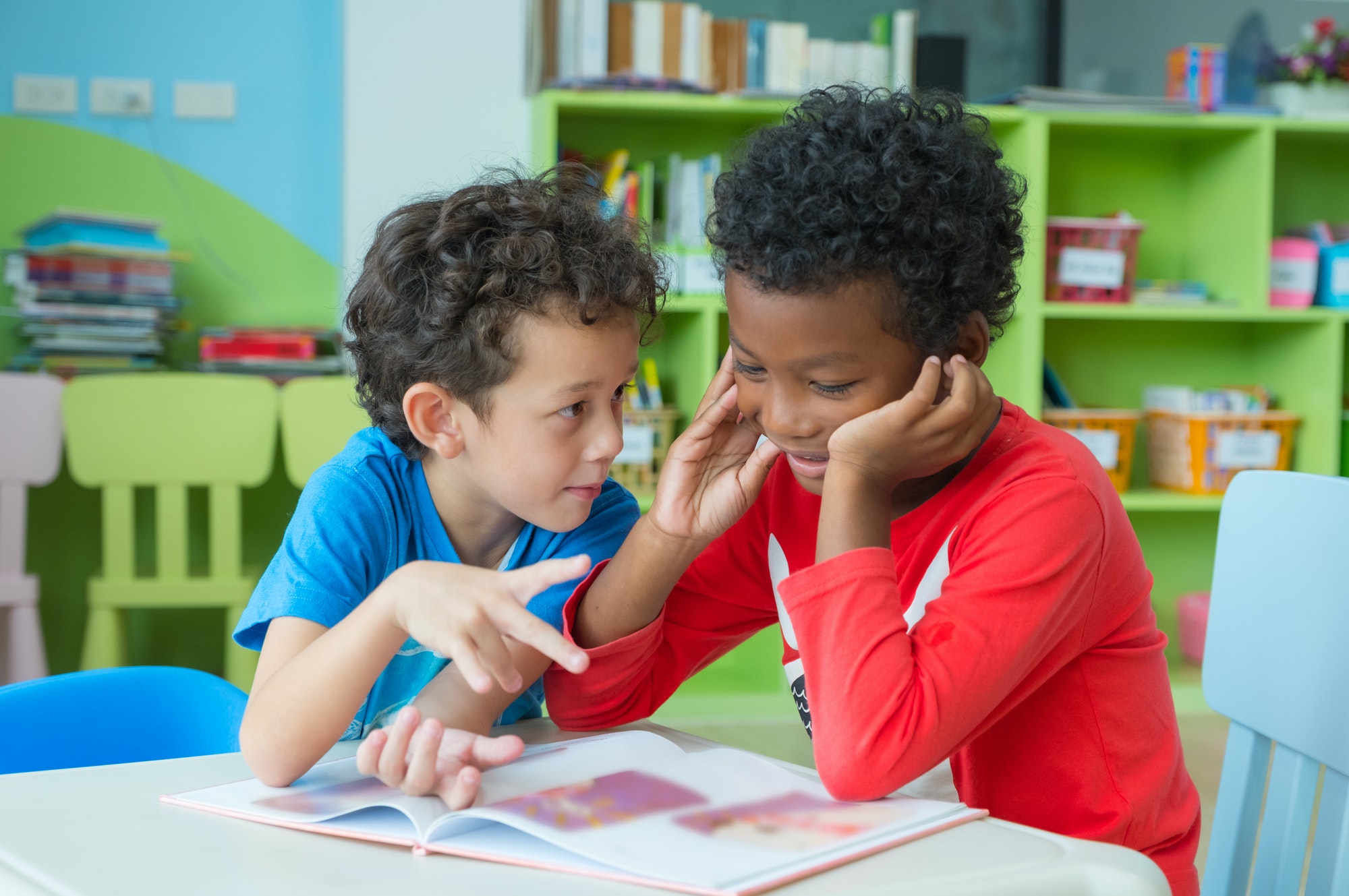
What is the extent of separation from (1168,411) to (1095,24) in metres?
1.02

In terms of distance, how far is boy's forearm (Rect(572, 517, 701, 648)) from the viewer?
924mm

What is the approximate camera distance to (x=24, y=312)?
2479 mm

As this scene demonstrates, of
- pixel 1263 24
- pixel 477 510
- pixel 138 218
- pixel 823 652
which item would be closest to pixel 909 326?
pixel 823 652

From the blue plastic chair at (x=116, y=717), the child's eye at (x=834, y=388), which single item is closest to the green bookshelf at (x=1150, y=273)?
the blue plastic chair at (x=116, y=717)

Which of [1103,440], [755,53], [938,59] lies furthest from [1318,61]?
[755,53]

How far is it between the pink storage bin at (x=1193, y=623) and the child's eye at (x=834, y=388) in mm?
2441

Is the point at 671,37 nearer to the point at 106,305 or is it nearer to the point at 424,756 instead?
the point at 106,305

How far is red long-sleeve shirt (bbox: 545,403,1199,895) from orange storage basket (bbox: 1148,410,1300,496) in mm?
2101

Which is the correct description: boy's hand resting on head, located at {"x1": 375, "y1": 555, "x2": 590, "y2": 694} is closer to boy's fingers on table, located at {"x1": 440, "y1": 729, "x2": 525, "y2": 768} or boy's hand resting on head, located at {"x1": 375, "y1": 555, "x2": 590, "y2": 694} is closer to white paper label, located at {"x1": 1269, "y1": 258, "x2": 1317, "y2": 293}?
boy's fingers on table, located at {"x1": 440, "y1": 729, "x2": 525, "y2": 768}

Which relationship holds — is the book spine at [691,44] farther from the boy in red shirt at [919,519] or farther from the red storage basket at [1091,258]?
the boy in red shirt at [919,519]

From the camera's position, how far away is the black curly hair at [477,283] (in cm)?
97

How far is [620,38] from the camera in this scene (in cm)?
264

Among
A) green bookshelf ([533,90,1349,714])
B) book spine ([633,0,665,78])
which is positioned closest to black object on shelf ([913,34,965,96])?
green bookshelf ([533,90,1349,714])

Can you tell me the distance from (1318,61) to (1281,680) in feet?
8.05
